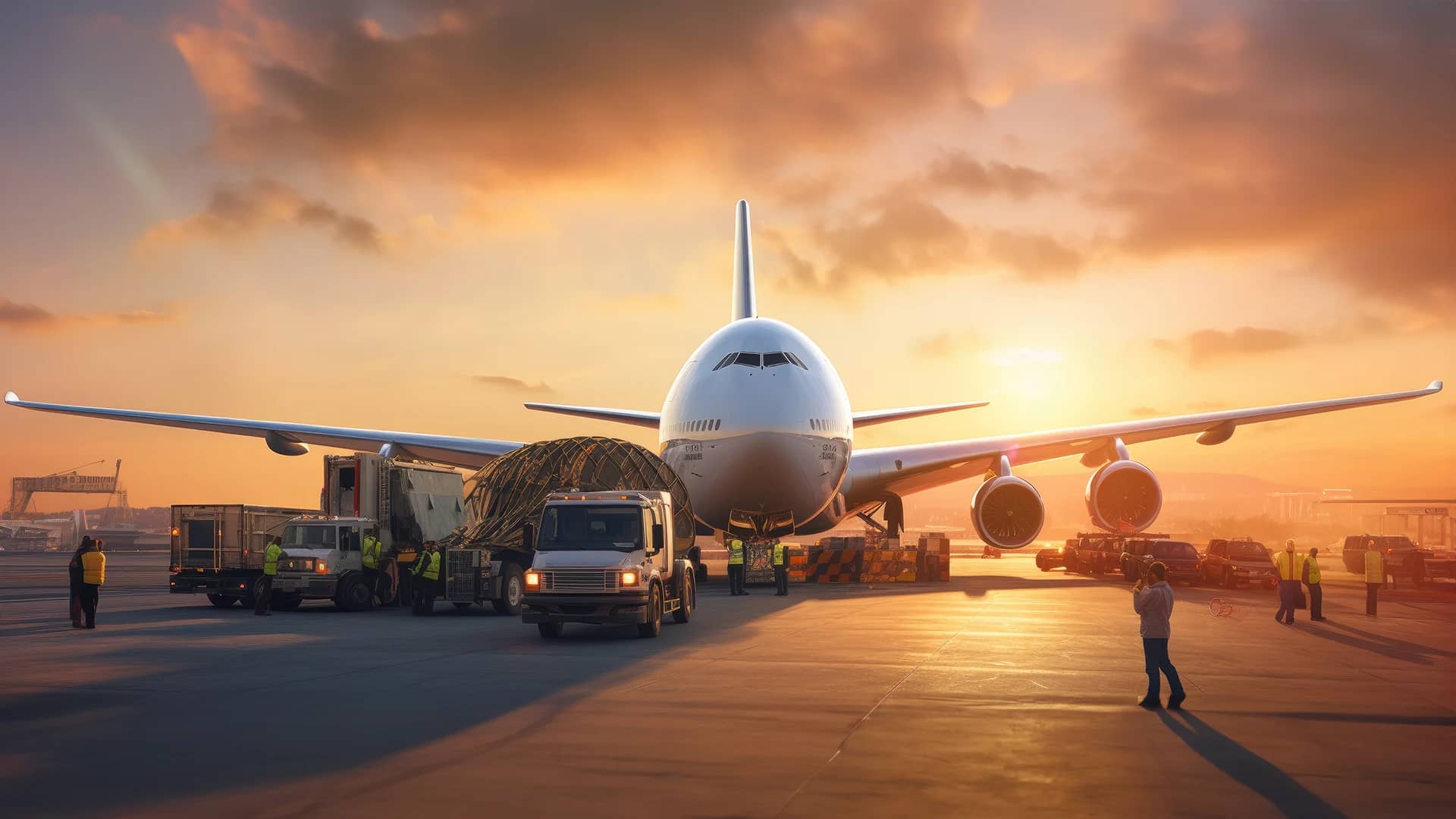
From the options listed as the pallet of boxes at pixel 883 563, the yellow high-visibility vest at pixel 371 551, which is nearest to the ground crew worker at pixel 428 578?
the yellow high-visibility vest at pixel 371 551

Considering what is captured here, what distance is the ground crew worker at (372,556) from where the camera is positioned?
25672 millimetres

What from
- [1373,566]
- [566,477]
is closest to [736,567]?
[566,477]

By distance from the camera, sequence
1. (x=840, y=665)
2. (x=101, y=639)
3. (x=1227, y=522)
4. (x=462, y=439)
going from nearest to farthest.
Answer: (x=840, y=665) < (x=101, y=639) < (x=462, y=439) < (x=1227, y=522)

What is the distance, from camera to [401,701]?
1156 cm

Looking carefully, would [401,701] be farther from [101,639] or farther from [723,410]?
[723,410]

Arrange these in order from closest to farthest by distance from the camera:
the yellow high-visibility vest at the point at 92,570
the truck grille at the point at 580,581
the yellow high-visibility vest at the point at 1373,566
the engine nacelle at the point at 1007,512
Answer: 1. the truck grille at the point at 580,581
2. the yellow high-visibility vest at the point at 92,570
3. the yellow high-visibility vest at the point at 1373,566
4. the engine nacelle at the point at 1007,512

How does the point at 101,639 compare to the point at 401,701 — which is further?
the point at 101,639

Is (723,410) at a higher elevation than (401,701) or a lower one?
higher

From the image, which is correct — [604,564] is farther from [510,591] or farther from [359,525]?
[359,525]

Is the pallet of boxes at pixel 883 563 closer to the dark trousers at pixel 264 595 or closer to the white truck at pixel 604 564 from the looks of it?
the white truck at pixel 604 564

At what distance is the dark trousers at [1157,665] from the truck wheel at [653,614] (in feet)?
28.3

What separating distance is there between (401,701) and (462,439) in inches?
957

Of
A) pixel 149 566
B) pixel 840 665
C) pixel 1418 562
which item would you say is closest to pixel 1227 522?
pixel 1418 562

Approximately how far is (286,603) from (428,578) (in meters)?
4.78
